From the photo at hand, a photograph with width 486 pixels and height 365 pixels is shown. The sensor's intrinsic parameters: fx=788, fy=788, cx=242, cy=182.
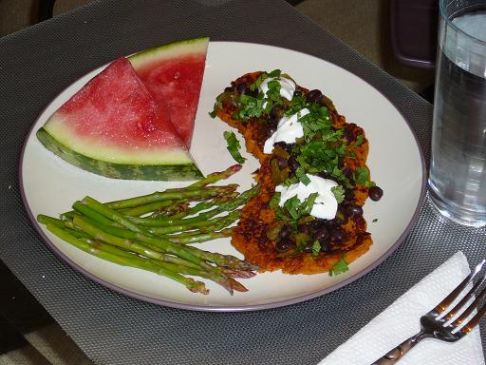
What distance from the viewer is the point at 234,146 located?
185 centimetres

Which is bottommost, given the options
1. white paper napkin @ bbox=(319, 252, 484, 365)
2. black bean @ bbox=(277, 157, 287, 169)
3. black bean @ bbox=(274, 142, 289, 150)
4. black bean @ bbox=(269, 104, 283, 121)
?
white paper napkin @ bbox=(319, 252, 484, 365)

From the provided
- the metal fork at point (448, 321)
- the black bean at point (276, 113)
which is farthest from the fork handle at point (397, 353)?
the black bean at point (276, 113)

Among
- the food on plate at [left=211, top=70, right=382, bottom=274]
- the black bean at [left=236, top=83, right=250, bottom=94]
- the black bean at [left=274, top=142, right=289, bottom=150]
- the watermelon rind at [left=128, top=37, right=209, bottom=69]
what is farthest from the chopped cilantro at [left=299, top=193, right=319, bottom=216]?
the watermelon rind at [left=128, top=37, right=209, bottom=69]

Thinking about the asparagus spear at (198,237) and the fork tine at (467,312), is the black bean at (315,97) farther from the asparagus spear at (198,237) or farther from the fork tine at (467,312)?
the fork tine at (467,312)

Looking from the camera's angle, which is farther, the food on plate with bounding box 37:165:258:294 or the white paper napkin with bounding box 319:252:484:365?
the food on plate with bounding box 37:165:258:294

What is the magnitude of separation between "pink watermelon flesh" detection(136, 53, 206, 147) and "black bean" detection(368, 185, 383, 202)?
505 mm

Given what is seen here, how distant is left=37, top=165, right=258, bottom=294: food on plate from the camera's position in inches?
60.4

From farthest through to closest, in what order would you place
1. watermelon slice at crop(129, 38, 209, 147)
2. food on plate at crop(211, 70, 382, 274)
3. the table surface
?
watermelon slice at crop(129, 38, 209, 147), food on plate at crop(211, 70, 382, 274), the table surface

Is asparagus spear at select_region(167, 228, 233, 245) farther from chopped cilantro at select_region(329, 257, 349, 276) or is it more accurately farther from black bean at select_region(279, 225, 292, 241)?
chopped cilantro at select_region(329, 257, 349, 276)

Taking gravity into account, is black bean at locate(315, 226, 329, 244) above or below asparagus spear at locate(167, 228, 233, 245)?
above

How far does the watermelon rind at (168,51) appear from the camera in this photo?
2061mm

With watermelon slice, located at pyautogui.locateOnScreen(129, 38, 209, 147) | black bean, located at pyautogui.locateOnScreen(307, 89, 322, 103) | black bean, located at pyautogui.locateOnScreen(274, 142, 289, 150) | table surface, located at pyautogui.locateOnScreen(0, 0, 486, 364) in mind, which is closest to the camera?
table surface, located at pyautogui.locateOnScreen(0, 0, 486, 364)

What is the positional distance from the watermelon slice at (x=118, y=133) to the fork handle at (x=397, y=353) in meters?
0.66

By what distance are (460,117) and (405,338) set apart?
445 mm
